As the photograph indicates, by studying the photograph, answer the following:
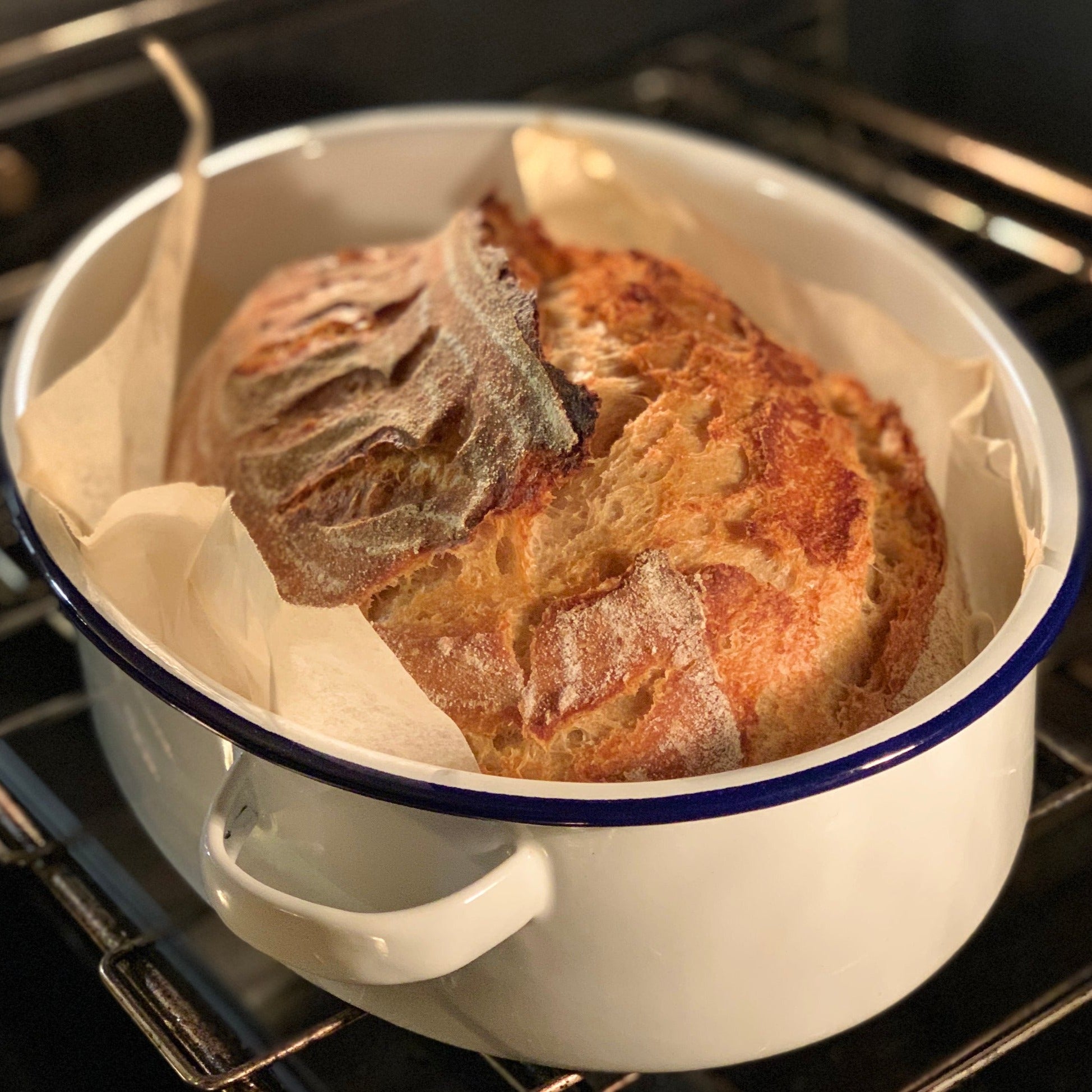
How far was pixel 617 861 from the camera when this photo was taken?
0.53 metres

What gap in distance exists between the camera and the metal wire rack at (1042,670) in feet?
2.14

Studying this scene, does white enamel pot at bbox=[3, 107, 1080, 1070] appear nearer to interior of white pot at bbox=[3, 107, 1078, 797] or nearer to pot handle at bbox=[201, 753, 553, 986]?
pot handle at bbox=[201, 753, 553, 986]

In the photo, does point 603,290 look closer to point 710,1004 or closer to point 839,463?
point 839,463

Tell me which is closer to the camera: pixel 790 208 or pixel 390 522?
pixel 390 522

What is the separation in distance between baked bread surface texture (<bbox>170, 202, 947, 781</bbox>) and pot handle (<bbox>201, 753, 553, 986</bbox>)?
0.09m

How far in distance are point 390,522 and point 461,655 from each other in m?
0.08

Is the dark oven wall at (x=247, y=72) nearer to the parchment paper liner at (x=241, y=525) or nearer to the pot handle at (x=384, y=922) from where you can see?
the parchment paper liner at (x=241, y=525)

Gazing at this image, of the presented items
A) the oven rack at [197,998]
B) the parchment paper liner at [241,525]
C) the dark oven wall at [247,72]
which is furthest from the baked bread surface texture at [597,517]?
the dark oven wall at [247,72]

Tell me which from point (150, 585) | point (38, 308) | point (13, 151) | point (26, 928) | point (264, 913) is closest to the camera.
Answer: point (264, 913)

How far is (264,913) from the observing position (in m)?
0.54

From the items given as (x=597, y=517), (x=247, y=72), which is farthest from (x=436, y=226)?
(x=597, y=517)

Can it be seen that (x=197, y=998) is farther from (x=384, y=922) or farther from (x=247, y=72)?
(x=247, y=72)

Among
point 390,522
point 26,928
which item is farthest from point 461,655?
point 26,928

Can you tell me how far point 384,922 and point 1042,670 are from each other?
0.56 metres
